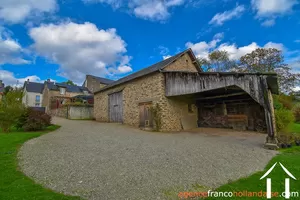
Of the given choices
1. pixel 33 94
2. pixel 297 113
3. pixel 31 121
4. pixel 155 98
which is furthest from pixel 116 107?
pixel 33 94

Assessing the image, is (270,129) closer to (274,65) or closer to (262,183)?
(262,183)

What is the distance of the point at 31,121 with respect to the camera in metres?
9.47

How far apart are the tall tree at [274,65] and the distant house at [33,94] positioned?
40.4 meters

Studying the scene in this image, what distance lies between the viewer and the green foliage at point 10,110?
9.04m

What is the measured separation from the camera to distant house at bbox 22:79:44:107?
31406 millimetres

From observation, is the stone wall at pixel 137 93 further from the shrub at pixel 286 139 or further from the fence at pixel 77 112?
the fence at pixel 77 112

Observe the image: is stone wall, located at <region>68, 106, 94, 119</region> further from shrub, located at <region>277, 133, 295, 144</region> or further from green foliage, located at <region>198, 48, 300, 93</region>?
green foliage, located at <region>198, 48, 300, 93</region>

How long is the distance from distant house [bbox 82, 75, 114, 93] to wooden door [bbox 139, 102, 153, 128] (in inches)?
905

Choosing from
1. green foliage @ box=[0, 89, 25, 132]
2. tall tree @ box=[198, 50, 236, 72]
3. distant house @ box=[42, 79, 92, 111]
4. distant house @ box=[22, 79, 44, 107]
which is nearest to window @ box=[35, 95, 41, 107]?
distant house @ box=[22, 79, 44, 107]

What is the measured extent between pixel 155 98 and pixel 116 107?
18.9 feet

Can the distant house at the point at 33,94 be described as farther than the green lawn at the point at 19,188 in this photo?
Yes

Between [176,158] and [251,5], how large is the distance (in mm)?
10950

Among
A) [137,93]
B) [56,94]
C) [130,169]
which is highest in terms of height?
[56,94]

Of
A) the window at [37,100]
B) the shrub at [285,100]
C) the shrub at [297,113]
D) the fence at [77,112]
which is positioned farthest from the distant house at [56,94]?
the shrub at [297,113]
